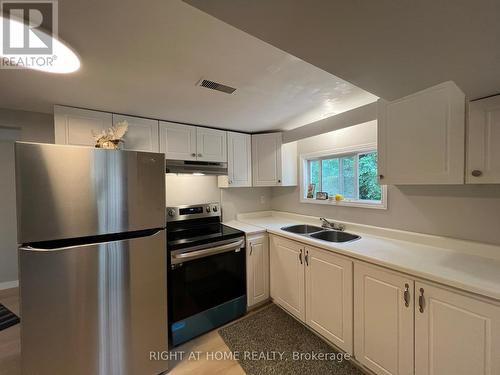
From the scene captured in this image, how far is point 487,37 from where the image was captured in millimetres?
632

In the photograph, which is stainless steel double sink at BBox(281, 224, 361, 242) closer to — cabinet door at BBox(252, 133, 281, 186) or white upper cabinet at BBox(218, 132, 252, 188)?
cabinet door at BBox(252, 133, 281, 186)

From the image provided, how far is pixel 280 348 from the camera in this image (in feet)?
5.83

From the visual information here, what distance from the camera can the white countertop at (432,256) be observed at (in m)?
1.09

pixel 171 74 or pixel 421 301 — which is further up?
pixel 171 74

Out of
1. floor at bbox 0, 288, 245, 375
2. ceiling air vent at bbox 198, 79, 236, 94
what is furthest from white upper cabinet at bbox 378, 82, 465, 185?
floor at bbox 0, 288, 245, 375

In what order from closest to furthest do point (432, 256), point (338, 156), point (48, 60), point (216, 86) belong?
point (48, 60), point (432, 256), point (216, 86), point (338, 156)

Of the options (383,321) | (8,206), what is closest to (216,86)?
(383,321)

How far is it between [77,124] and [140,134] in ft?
1.64

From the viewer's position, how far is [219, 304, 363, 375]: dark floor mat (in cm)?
158

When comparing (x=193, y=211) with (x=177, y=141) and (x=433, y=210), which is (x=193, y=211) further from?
(x=433, y=210)

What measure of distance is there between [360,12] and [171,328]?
2316 millimetres

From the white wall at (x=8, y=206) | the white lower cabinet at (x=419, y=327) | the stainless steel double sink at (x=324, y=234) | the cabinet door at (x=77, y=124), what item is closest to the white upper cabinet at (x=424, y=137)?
the white lower cabinet at (x=419, y=327)

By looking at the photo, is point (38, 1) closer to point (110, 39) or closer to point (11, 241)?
point (110, 39)

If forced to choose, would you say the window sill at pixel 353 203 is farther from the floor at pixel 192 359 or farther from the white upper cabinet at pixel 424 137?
the floor at pixel 192 359
